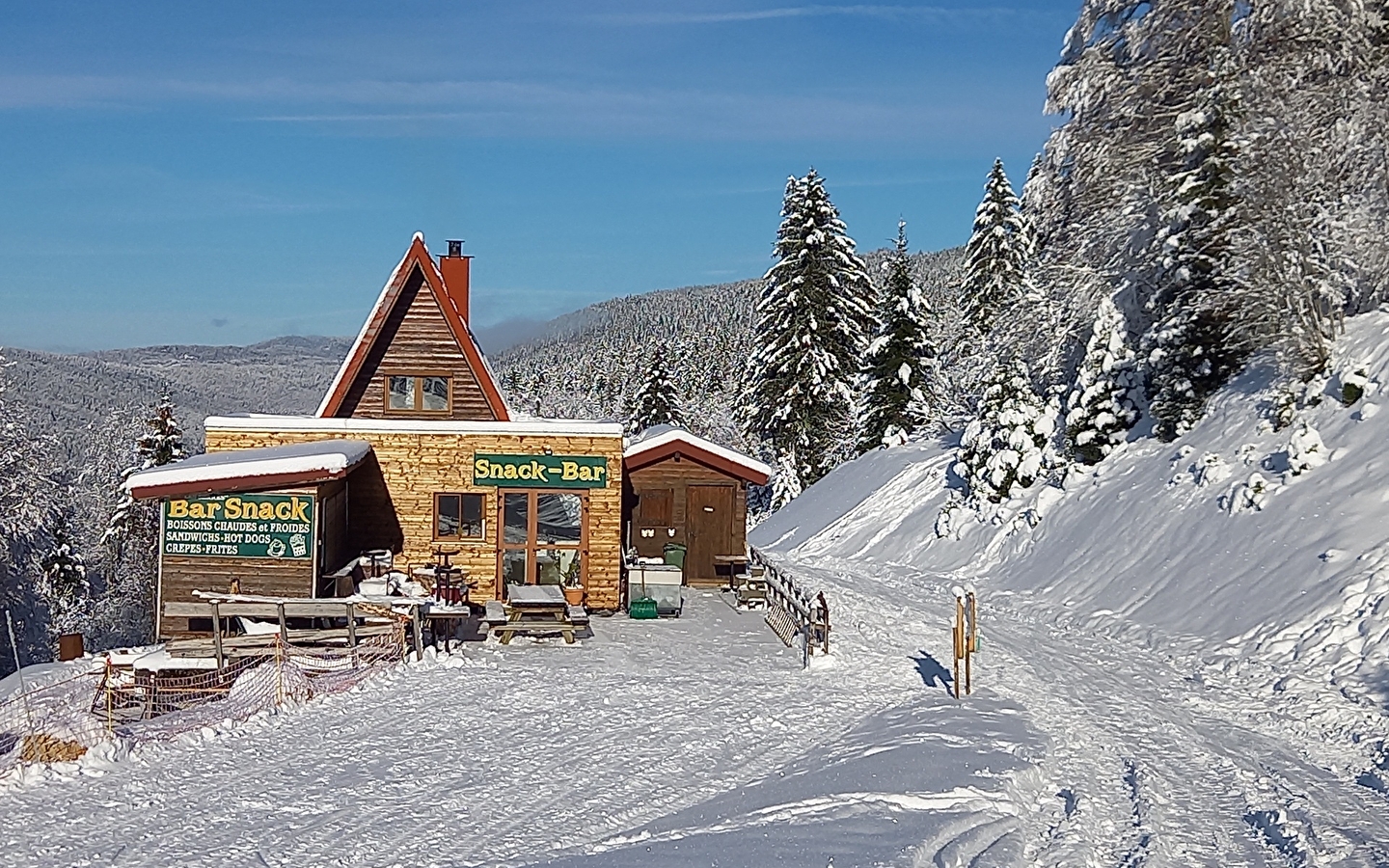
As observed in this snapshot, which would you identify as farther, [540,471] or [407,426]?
[540,471]

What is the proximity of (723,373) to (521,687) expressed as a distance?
3512 inches

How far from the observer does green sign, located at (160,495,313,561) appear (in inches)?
720

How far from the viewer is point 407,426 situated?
2094 cm

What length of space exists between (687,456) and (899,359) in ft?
48.9

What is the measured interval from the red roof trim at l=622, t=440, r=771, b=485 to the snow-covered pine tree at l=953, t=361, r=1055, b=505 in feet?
18.3

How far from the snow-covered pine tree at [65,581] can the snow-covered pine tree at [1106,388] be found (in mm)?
37743

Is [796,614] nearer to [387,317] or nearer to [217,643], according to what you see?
[217,643]

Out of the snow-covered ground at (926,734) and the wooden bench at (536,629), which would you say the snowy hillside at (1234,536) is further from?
the wooden bench at (536,629)

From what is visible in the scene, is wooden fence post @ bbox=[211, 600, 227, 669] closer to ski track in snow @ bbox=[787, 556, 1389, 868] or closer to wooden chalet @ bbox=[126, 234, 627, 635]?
wooden chalet @ bbox=[126, 234, 627, 635]

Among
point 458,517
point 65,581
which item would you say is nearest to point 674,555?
point 458,517

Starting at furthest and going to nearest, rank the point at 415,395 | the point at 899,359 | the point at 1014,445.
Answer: the point at 899,359 < the point at 1014,445 < the point at 415,395

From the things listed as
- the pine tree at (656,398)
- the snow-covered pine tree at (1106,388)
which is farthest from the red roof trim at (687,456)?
the pine tree at (656,398)

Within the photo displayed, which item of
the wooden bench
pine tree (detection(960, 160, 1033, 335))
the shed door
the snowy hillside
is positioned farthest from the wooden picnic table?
pine tree (detection(960, 160, 1033, 335))

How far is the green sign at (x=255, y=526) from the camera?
18.3m
